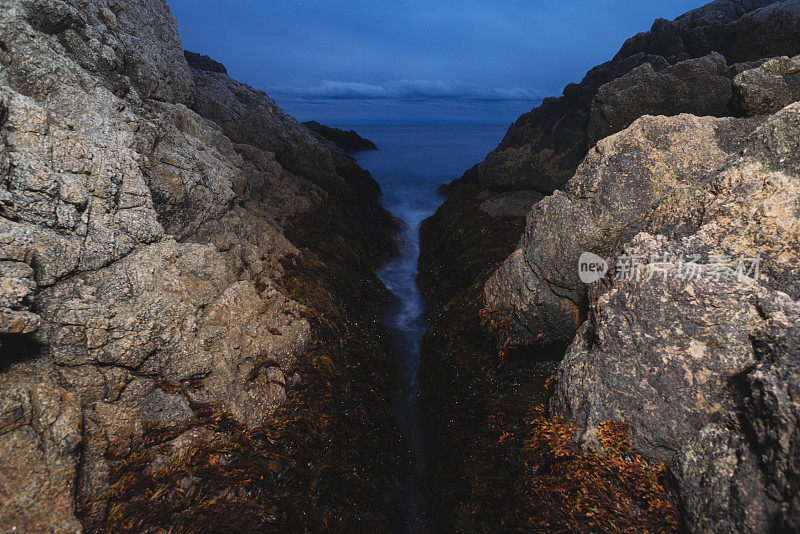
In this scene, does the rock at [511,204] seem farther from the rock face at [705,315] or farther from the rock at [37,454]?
the rock at [37,454]

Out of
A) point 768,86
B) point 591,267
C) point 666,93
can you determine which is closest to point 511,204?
point 666,93

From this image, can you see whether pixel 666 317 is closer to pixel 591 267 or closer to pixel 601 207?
pixel 591 267

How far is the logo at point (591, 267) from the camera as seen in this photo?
509 cm

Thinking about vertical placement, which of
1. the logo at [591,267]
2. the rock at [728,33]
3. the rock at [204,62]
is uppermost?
the rock at [728,33]

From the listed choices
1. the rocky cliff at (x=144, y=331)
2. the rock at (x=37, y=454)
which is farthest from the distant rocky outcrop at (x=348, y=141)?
the rock at (x=37, y=454)

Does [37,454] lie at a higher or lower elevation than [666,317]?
lower

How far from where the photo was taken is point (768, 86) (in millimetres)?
5363

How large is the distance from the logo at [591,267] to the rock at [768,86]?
3.20 metres

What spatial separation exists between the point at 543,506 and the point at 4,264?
563cm

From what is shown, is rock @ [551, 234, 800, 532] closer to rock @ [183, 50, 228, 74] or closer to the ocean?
the ocean

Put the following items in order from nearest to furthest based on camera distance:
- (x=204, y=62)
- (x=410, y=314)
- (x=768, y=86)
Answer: (x=768, y=86), (x=410, y=314), (x=204, y=62)

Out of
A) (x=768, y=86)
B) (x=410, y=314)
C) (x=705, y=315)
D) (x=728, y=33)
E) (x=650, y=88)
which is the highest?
(x=728, y=33)

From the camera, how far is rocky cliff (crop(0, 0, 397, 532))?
334cm

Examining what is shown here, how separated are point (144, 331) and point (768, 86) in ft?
29.9
